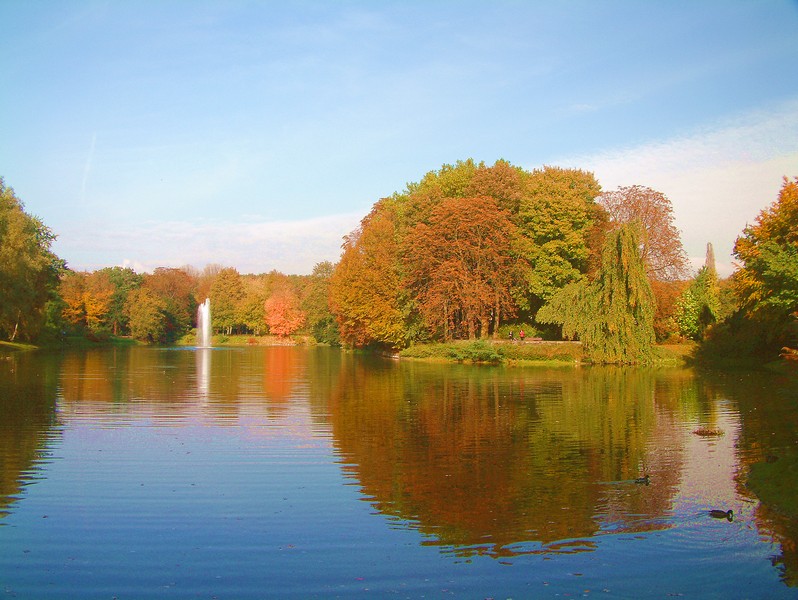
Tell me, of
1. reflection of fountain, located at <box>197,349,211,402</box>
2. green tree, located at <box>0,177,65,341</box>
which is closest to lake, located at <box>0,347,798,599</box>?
reflection of fountain, located at <box>197,349,211,402</box>

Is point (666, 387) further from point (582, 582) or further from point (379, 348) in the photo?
point (379, 348)

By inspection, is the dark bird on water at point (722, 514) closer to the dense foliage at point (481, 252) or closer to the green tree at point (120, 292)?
the dense foliage at point (481, 252)

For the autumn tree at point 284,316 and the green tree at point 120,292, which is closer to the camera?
the green tree at point 120,292

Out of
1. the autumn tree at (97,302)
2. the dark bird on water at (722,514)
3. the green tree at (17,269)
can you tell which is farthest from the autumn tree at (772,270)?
the autumn tree at (97,302)

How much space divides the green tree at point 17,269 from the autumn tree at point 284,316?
4112cm

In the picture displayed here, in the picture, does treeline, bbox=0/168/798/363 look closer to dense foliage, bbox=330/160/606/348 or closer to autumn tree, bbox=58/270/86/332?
dense foliage, bbox=330/160/606/348

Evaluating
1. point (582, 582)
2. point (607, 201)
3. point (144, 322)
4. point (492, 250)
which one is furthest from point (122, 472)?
point (144, 322)

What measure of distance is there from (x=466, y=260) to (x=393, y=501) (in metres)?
34.7

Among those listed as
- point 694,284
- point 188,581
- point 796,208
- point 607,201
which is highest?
point 607,201

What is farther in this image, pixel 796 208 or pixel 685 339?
pixel 685 339

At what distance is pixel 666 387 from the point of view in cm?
2433

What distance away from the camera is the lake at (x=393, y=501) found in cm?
643

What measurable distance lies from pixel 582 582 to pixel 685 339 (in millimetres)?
39871

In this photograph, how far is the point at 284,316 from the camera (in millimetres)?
94000
